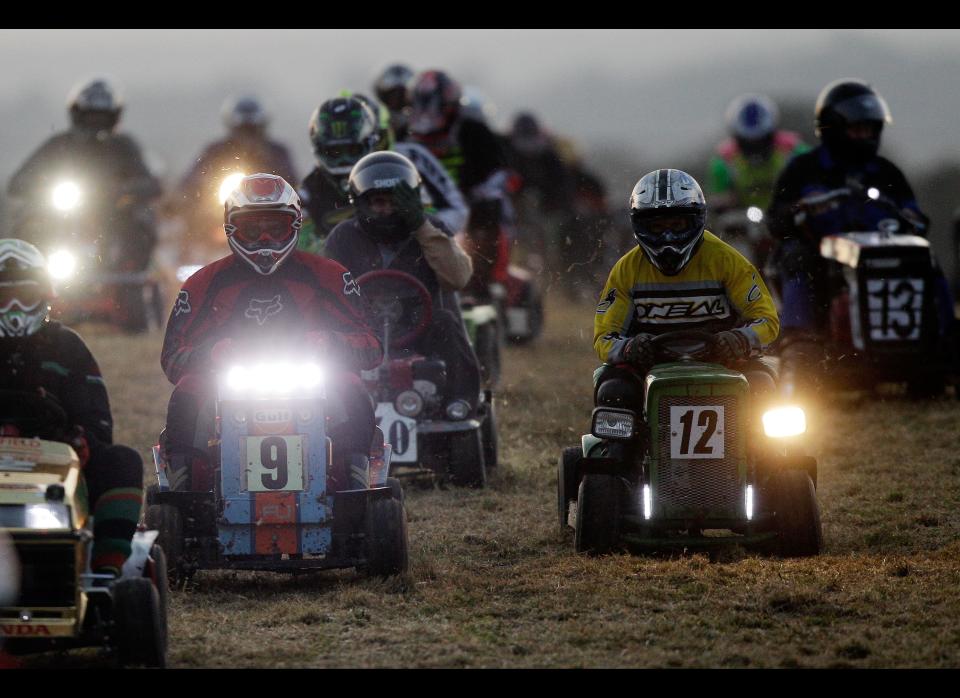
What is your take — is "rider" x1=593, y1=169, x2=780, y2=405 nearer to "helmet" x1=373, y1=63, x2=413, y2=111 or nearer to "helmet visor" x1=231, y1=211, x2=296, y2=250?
"helmet visor" x1=231, y1=211, x2=296, y2=250

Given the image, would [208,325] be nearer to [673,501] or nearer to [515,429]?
[673,501]

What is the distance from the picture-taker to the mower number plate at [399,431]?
1112 cm

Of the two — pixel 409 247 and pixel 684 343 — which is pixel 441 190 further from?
pixel 684 343

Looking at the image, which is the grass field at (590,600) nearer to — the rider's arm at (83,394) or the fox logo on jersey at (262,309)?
the rider's arm at (83,394)

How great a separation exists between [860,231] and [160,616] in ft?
27.4

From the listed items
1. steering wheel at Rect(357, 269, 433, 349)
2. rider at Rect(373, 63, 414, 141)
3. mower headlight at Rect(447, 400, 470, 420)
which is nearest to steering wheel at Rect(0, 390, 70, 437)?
steering wheel at Rect(357, 269, 433, 349)

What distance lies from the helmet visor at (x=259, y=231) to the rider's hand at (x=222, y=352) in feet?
1.71

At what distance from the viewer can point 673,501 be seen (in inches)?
344

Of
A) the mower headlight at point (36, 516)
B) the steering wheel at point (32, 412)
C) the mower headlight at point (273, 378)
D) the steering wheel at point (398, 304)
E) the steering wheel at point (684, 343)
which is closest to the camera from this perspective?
the mower headlight at point (36, 516)

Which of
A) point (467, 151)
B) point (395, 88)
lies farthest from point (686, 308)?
point (395, 88)

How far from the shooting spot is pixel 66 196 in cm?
1986

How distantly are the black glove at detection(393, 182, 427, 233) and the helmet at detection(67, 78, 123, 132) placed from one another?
9599mm

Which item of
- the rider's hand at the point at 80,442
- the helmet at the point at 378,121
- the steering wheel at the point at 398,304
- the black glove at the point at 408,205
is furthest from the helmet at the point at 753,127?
the rider's hand at the point at 80,442

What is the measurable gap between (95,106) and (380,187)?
9558 millimetres
